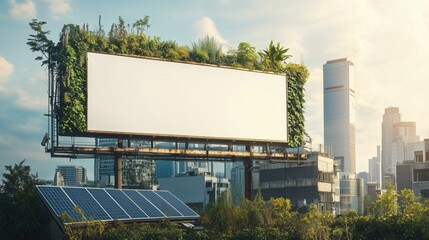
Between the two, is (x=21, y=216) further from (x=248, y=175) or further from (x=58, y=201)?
(x=248, y=175)

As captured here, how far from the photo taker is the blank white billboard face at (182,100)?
32.4 m

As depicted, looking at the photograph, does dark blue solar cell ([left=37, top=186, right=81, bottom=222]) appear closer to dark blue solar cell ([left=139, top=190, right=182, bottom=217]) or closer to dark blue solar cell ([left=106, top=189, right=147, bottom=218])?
dark blue solar cell ([left=106, top=189, right=147, bottom=218])

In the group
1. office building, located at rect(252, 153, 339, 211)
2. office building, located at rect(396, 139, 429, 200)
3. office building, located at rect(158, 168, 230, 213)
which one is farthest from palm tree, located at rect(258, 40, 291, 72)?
office building, located at rect(158, 168, 230, 213)

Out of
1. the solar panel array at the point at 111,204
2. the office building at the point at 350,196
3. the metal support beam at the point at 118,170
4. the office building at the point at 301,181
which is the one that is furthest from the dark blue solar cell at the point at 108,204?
the office building at the point at 350,196

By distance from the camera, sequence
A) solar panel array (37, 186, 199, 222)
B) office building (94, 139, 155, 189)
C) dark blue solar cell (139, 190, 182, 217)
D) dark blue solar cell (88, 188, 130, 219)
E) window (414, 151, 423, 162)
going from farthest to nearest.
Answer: window (414, 151, 423, 162), office building (94, 139, 155, 189), dark blue solar cell (139, 190, 182, 217), dark blue solar cell (88, 188, 130, 219), solar panel array (37, 186, 199, 222)

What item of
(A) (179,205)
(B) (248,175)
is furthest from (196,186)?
(A) (179,205)

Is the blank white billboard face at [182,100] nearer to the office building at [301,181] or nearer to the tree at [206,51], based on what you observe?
the tree at [206,51]

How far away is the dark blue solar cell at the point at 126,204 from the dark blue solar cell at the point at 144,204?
11.6 inches

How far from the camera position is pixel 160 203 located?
1090 inches

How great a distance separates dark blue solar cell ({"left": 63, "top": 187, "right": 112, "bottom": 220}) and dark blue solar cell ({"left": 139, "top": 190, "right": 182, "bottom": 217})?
326 centimetres

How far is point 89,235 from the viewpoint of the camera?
883 inches

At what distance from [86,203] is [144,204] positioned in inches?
124

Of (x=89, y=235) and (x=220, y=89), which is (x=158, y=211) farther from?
(x=220, y=89)

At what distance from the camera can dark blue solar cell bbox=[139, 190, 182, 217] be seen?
2666cm
